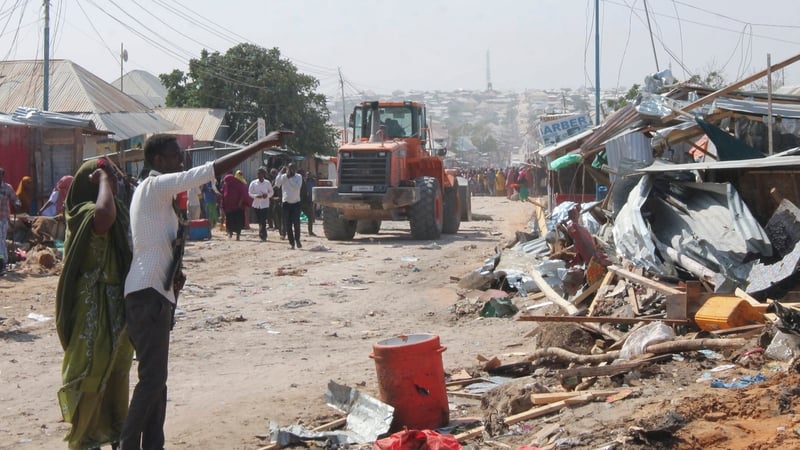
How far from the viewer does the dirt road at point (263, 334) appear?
644 cm

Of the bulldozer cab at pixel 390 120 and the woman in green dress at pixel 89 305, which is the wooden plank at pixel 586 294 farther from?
the bulldozer cab at pixel 390 120

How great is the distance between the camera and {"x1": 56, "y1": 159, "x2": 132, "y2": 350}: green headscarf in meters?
5.05

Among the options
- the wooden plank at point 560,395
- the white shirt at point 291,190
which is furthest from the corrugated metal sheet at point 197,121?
the wooden plank at point 560,395

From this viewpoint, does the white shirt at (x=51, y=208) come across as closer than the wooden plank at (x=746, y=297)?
No

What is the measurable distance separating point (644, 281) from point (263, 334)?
12.5 feet

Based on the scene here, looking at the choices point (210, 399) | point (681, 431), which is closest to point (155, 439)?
point (210, 399)

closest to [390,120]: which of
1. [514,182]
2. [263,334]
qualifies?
[263,334]

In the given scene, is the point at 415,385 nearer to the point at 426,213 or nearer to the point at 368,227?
the point at 426,213

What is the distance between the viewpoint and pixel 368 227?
23359 millimetres

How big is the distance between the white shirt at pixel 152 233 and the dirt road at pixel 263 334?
4.53 ft

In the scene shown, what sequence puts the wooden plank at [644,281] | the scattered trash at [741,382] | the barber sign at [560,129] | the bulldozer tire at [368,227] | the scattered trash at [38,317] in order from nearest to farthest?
1. the scattered trash at [741,382]
2. the wooden plank at [644,281]
3. the scattered trash at [38,317]
4. the barber sign at [560,129]
5. the bulldozer tire at [368,227]

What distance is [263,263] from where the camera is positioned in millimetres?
15906

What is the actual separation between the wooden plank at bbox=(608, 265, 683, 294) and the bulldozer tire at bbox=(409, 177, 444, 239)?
10530 millimetres

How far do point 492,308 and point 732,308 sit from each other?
12.3 ft
